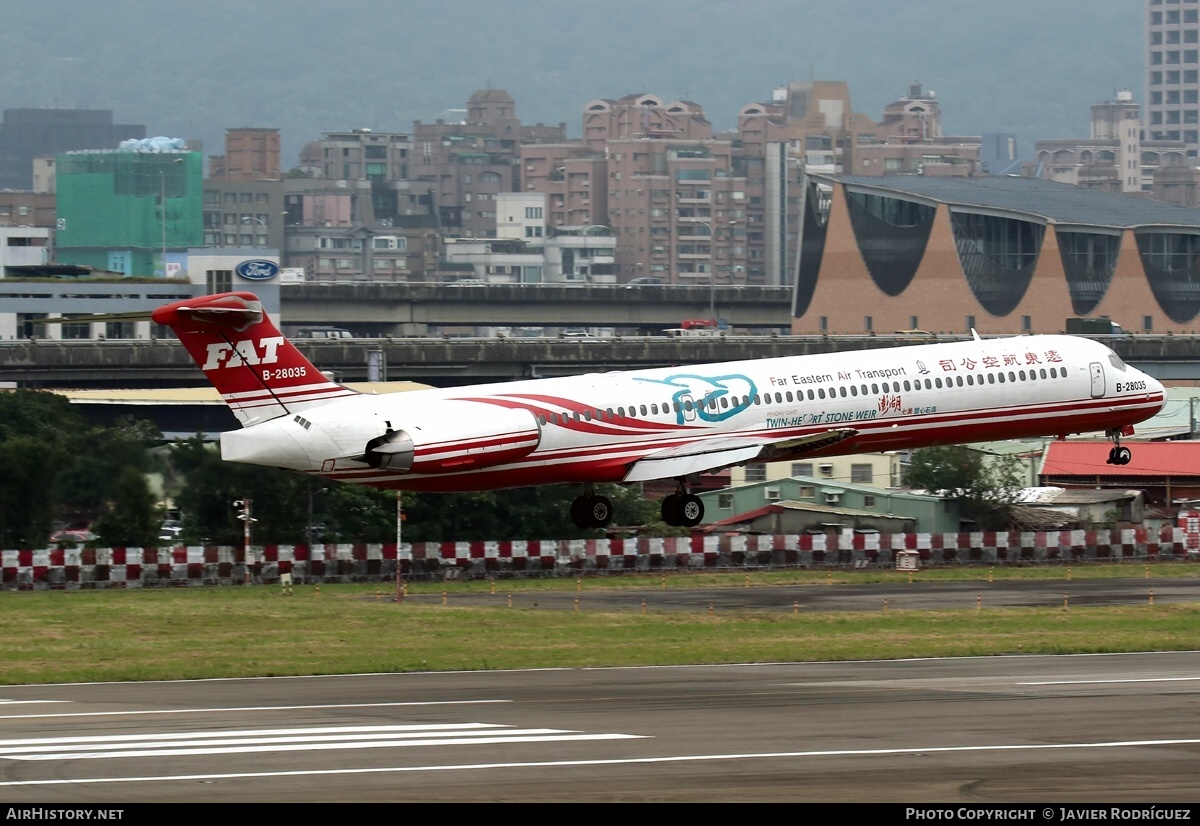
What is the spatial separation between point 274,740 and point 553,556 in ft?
124

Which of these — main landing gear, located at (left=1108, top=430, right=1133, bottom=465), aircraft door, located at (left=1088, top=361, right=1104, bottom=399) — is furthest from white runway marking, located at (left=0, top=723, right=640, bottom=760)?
main landing gear, located at (left=1108, top=430, right=1133, bottom=465)

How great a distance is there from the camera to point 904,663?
36.8 meters

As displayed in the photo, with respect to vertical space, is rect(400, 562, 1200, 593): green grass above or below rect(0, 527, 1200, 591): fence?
below

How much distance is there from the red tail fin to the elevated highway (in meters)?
88.6

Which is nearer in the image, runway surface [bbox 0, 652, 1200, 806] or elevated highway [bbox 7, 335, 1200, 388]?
runway surface [bbox 0, 652, 1200, 806]

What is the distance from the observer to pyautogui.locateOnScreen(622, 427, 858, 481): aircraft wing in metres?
52.2

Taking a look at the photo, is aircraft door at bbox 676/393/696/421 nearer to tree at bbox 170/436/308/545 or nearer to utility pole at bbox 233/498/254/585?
tree at bbox 170/436/308/545

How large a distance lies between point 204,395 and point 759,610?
67840 mm

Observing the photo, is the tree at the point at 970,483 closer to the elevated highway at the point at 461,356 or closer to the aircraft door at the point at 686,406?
the aircraft door at the point at 686,406

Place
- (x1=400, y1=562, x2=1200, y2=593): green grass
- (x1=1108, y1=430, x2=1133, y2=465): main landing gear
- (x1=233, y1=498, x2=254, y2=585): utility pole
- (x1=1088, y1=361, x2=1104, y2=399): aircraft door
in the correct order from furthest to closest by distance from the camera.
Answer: (x1=400, y1=562, x2=1200, y2=593): green grass → (x1=1108, y1=430, x2=1133, y2=465): main landing gear → (x1=233, y1=498, x2=254, y2=585): utility pole → (x1=1088, y1=361, x2=1104, y2=399): aircraft door

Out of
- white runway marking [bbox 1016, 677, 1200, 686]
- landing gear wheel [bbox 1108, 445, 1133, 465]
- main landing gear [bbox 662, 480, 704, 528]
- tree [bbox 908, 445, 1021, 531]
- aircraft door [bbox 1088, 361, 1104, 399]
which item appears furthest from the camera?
tree [bbox 908, 445, 1021, 531]

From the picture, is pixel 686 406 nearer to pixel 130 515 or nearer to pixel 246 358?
pixel 246 358

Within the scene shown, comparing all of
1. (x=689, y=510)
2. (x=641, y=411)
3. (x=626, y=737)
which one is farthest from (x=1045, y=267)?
(x=626, y=737)

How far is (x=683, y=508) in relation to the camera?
54.2 metres
